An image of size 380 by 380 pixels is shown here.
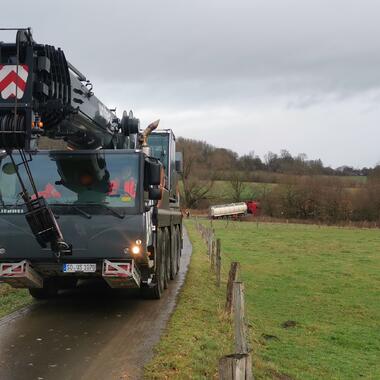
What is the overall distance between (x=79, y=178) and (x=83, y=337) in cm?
259

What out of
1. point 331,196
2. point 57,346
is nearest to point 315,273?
point 57,346

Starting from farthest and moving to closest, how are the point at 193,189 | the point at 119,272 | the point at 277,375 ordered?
the point at 193,189, the point at 119,272, the point at 277,375

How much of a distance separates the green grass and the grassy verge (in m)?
2.99

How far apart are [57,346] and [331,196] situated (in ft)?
226

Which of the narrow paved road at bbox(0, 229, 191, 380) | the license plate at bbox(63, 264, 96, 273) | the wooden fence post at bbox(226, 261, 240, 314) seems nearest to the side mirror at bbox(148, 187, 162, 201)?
the license plate at bbox(63, 264, 96, 273)

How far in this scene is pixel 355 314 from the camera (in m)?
12.6

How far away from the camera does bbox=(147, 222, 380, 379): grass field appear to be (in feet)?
24.6

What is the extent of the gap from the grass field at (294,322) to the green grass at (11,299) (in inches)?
119

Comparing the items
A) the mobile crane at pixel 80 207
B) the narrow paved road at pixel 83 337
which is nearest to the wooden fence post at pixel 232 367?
the narrow paved road at pixel 83 337

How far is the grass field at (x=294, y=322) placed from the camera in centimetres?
750

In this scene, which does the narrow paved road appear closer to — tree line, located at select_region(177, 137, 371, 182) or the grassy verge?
the grassy verge

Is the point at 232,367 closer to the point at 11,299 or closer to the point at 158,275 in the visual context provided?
the point at 158,275

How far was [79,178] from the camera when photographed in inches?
353

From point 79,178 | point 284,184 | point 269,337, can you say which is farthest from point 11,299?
point 284,184
